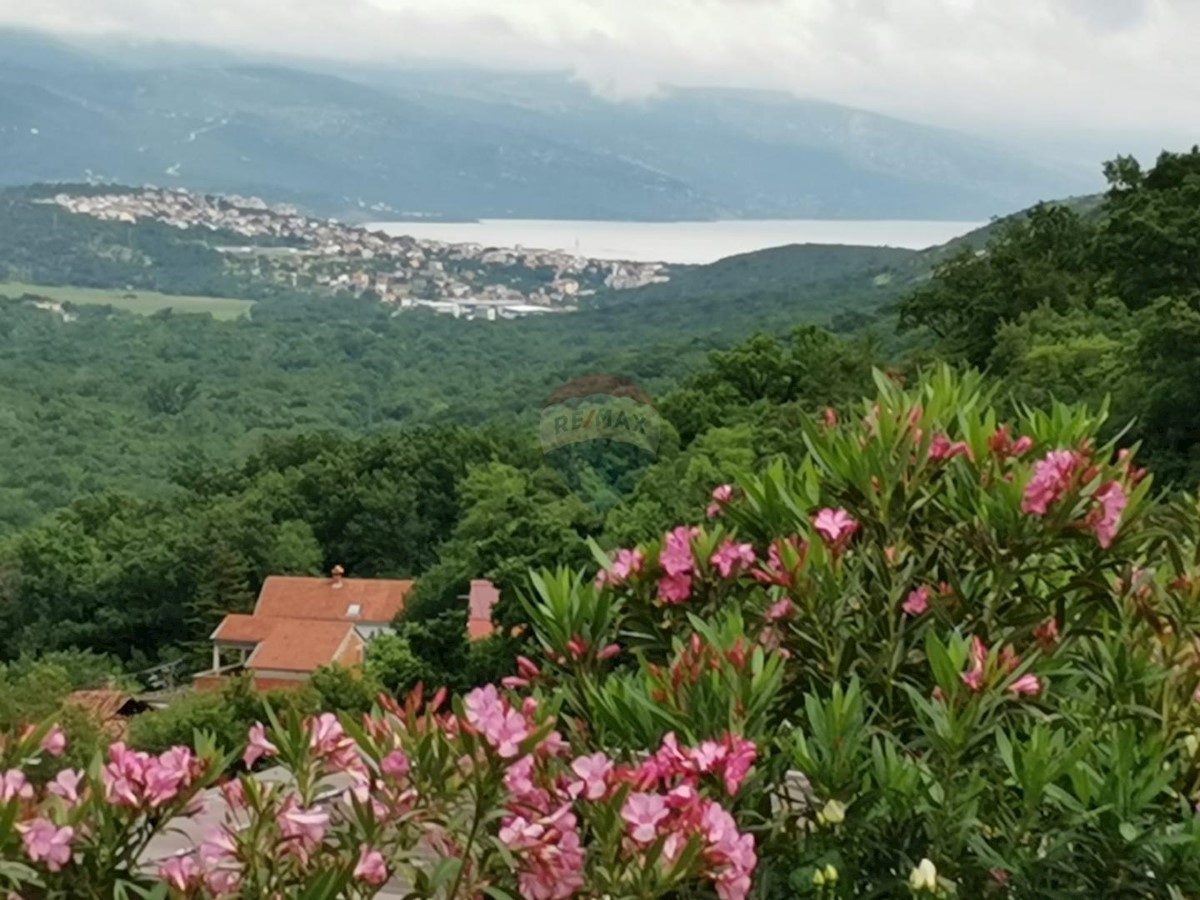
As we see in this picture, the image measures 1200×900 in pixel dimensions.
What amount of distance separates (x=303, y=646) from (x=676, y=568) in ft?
66.0

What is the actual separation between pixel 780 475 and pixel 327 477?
29.4 metres

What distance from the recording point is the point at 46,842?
3.77 feet

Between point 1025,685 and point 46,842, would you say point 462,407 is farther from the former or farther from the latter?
point 46,842

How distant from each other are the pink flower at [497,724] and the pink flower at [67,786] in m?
0.32

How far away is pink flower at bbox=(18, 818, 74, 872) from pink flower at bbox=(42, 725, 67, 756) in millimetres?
135

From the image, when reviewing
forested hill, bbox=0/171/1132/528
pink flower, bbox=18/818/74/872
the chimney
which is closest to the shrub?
pink flower, bbox=18/818/74/872

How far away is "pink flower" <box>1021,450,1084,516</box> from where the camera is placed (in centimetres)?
150

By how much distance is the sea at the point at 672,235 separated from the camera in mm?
73938

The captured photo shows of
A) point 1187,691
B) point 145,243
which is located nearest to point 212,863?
point 1187,691

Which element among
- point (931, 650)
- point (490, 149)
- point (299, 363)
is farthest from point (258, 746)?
point (490, 149)

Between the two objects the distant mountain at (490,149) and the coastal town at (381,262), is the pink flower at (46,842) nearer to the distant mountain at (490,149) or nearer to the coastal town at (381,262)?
the coastal town at (381,262)

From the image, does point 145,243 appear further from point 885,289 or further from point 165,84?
point 165,84

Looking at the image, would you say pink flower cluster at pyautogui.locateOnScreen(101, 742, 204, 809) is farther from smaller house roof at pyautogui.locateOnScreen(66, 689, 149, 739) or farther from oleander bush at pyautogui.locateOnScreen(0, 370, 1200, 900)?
smaller house roof at pyautogui.locateOnScreen(66, 689, 149, 739)

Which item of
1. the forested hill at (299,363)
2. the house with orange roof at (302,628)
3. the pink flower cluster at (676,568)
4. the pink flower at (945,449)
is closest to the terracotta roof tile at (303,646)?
the house with orange roof at (302,628)
